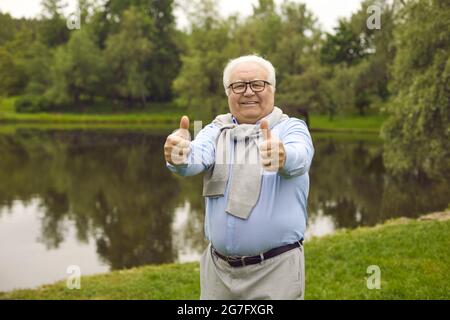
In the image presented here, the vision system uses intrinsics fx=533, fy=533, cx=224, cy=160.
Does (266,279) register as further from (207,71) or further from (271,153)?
(207,71)

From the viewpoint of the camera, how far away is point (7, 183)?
21516 mm

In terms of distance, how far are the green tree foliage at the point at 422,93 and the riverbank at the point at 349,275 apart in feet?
22.3

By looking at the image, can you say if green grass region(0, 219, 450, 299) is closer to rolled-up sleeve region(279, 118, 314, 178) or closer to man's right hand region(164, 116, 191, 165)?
rolled-up sleeve region(279, 118, 314, 178)

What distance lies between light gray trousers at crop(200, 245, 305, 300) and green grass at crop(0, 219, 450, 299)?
12.5 feet

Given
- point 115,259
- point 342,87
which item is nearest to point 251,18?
point 342,87

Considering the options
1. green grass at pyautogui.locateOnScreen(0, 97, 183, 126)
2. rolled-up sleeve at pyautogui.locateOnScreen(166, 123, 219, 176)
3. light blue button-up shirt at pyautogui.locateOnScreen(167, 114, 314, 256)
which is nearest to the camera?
rolled-up sleeve at pyautogui.locateOnScreen(166, 123, 219, 176)

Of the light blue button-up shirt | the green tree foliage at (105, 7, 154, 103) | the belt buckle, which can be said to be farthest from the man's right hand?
the green tree foliage at (105, 7, 154, 103)

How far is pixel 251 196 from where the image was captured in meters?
2.97

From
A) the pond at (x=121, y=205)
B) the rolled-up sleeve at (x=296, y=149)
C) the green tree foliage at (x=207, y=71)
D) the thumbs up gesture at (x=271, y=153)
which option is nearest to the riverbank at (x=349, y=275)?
the pond at (x=121, y=205)

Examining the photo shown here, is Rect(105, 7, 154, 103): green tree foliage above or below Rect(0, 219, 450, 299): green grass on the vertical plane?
above

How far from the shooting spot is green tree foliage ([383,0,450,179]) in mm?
16062

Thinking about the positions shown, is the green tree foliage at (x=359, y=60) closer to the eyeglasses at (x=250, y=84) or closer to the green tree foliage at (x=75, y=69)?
the green tree foliage at (x=75, y=69)
